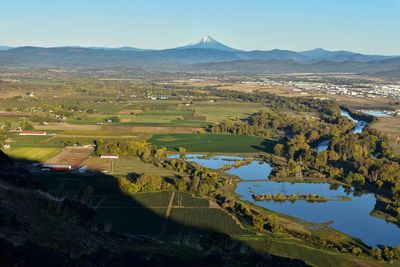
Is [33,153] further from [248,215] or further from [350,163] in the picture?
[350,163]

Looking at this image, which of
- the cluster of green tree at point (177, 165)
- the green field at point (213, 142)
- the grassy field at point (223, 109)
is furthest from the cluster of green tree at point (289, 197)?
the grassy field at point (223, 109)

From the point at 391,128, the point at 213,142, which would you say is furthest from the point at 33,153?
the point at 391,128

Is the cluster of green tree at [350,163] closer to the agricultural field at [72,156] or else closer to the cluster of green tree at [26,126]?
the agricultural field at [72,156]

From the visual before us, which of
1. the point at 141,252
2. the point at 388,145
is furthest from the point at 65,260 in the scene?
the point at 388,145

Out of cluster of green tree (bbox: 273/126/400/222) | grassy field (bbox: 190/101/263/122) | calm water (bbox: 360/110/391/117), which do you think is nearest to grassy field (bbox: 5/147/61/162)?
cluster of green tree (bbox: 273/126/400/222)

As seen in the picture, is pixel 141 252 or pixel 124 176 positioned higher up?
Result: pixel 141 252

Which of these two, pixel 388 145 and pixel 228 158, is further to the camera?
pixel 388 145

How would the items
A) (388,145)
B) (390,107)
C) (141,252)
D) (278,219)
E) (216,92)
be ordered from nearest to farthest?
1. (141,252)
2. (278,219)
3. (388,145)
4. (390,107)
5. (216,92)

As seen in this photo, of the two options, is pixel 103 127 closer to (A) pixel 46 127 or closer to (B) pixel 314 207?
(A) pixel 46 127
